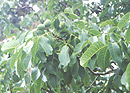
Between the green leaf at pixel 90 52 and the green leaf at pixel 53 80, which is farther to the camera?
the green leaf at pixel 53 80

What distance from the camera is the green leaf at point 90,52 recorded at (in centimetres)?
73

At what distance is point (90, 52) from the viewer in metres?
0.74

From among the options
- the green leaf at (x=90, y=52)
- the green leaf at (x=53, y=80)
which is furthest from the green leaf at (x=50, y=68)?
the green leaf at (x=90, y=52)

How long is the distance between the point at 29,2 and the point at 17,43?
2315 mm

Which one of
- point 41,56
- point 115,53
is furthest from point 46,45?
point 115,53

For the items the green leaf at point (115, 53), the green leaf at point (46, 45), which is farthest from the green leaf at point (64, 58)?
the green leaf at point (115, 53)

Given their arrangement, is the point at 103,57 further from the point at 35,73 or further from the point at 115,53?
the point at 35,73

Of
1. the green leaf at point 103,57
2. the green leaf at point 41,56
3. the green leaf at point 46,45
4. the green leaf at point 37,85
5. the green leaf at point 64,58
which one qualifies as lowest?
the green leaf at point 37,85

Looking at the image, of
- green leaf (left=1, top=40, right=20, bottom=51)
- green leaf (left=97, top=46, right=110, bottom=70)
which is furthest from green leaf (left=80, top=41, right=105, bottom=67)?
green leaf (left=1, top=40, right=20, bottom=51)

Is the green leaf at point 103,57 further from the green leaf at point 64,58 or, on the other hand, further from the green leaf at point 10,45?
the green leaf at point 10,45

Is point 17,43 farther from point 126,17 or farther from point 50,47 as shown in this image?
point 126,17

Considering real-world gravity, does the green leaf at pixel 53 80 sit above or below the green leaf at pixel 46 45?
below

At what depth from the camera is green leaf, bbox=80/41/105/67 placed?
73 centimetres

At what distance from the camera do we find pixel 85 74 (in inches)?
36.4
